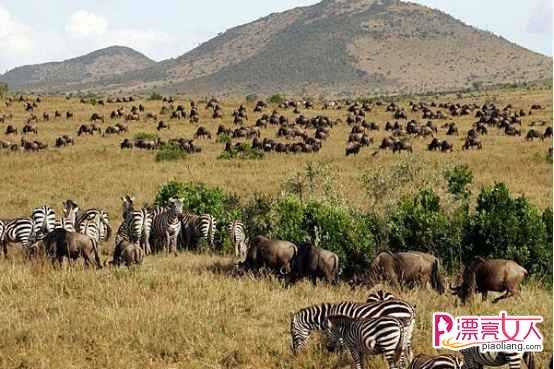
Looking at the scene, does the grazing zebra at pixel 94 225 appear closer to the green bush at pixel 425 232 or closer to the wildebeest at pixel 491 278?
the green bush at pixel 425 232

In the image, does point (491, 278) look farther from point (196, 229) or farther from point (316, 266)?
point (196, 229)

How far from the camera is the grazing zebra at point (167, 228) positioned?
1912 cm

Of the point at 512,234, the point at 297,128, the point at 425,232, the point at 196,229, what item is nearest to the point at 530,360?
the point at 512,234

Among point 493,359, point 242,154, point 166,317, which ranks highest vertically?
point 242,154

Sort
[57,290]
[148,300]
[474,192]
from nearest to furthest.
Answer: [148,300] < [57,290] < [474,192]

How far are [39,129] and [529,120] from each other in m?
41.9

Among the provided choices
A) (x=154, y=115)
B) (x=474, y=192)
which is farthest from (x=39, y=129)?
(x=474, y=192)

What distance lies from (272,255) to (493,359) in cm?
713

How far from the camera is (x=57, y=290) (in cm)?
1334

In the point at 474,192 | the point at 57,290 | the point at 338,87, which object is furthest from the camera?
the point at 338,87

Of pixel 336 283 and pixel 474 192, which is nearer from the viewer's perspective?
pixel 336 283

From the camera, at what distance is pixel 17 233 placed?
18.0m

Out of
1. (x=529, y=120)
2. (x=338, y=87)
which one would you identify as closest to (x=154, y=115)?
(x=529, y=120)

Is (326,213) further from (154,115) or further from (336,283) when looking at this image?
(154,115)
